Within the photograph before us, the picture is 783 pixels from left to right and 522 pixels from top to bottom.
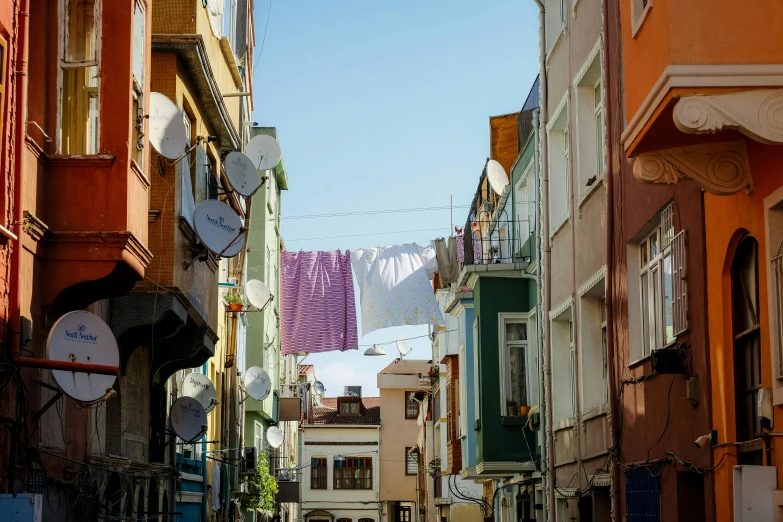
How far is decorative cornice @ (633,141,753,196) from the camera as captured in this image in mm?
9859

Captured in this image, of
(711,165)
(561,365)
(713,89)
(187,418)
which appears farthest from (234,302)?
(713,89)

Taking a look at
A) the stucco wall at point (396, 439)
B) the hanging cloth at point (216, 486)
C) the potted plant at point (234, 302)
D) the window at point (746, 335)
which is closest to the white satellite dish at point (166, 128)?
the window at point (746, 335)

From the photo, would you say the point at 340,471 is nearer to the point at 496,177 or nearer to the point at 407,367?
the point at 407,367

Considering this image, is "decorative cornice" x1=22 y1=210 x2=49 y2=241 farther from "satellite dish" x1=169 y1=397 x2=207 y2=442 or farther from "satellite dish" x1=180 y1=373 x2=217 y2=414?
"satellite dish" x1=180 y1=373 x2=217 y2=414

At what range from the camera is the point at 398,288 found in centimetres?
3120

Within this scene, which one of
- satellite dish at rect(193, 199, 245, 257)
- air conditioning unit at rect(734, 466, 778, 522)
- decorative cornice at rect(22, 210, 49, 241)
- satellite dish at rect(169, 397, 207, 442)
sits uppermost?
satellite dish at rect(193, 199, 245, 257)

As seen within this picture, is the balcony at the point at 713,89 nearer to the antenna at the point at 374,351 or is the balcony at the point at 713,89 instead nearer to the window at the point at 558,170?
the window at the point at 558,170

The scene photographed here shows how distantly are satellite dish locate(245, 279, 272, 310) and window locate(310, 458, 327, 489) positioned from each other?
47.6 metres

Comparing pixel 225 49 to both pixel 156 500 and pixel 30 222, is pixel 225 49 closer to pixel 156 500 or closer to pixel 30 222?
pixel 156 500

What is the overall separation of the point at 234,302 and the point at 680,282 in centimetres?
1696

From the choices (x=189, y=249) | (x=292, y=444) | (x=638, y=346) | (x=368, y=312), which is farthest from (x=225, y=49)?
(x=292, y=444)

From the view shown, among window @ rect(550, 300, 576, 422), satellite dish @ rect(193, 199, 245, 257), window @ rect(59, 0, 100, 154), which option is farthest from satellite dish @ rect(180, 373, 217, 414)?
window @ rect(59, 0, 100, 154)

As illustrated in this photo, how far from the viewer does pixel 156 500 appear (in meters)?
19.2

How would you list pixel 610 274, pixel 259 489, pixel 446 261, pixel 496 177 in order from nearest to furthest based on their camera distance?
pixel 610 274 < pixel 496 177 < pixel 446 261 < pixel 259 489
